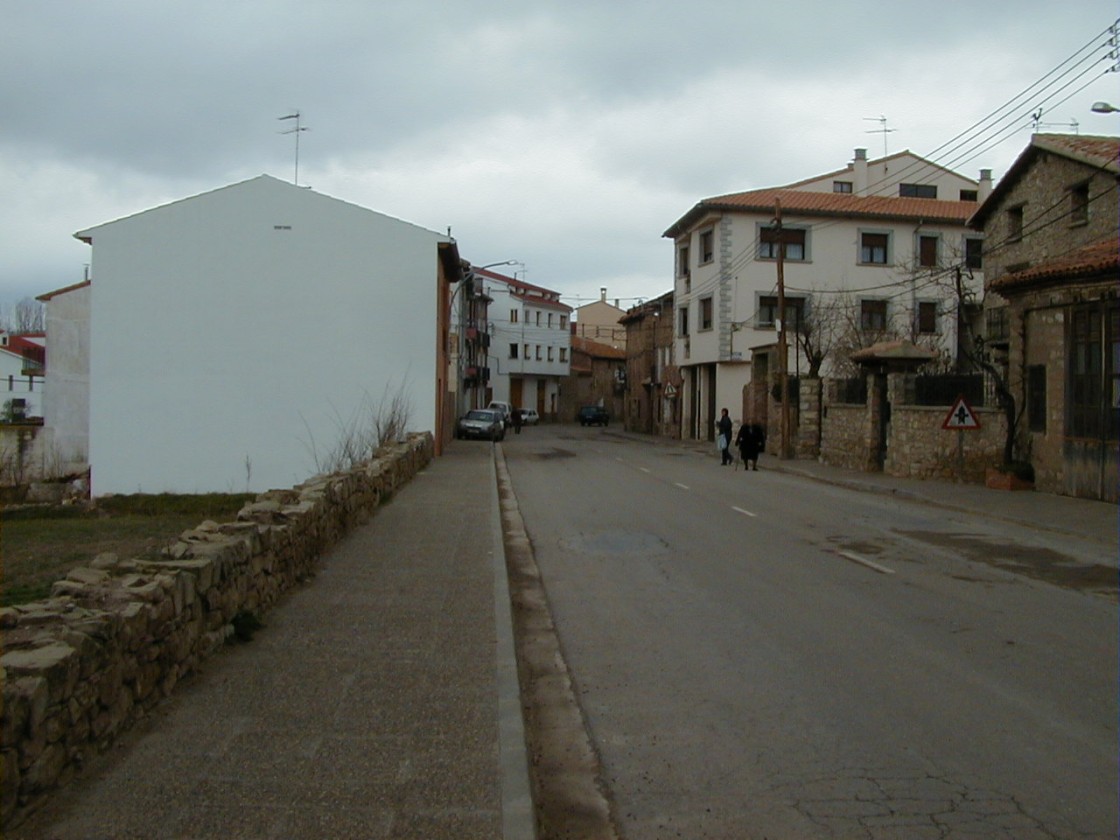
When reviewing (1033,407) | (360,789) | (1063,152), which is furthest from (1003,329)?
(360,789)

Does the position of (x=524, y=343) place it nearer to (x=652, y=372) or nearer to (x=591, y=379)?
(x=591, y=379)

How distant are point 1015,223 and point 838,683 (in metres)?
27.6

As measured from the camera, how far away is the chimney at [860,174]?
54438 mm

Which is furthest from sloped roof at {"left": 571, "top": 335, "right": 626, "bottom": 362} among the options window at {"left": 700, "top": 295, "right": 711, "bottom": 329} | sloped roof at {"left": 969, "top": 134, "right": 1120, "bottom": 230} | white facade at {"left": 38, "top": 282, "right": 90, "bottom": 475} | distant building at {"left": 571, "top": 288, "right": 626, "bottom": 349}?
sloped roof at {"left": 969, "top": 134, "right": 1120, "bottom": 230}

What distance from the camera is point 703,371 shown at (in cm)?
4884

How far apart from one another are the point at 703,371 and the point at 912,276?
10757mm

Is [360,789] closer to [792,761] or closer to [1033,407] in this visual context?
[792,761]

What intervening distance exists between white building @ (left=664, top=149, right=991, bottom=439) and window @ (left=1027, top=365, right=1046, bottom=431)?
22342 millimetres

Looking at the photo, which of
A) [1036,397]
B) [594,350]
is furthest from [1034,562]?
[594,350]

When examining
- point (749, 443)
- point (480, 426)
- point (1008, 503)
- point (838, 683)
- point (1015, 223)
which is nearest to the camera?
point (838, 683)

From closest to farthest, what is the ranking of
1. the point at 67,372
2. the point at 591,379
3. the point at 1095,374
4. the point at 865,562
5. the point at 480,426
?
the point at 865,562 < the point at 1095,374 < the point at 67,372 < the point at 480,426 < the point at 591,379

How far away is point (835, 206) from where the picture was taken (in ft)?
155

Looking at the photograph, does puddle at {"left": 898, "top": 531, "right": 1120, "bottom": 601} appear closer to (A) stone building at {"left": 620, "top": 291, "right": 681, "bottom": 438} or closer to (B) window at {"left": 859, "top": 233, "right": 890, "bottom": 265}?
(B) window at {"left": 859, "top": 233, "right": 890, "bottom": 265}

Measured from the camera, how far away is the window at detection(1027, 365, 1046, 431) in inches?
784
